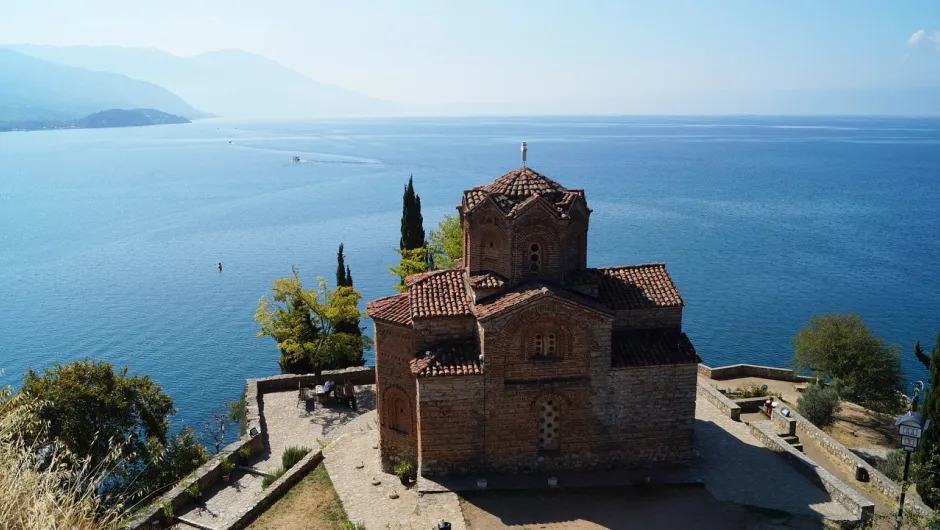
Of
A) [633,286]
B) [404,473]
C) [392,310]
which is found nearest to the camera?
[404,473]

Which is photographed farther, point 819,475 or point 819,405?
Answer: point 819,405

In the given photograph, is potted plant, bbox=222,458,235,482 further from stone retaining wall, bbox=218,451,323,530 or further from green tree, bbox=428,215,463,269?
green tree, bbox=428,215,463,269

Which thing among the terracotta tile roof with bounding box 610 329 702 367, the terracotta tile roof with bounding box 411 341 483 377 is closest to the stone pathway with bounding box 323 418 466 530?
the terracotta tile roof with bounding box 411 341 483 377

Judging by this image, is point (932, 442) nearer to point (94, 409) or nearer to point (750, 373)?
point (750, 373)

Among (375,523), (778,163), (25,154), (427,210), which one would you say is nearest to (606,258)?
(427,210)

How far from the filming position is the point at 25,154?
622 feet

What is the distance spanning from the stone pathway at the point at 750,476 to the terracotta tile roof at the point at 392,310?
10614 millimetres

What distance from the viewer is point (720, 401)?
27266 mm

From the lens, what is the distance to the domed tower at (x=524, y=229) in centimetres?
2155

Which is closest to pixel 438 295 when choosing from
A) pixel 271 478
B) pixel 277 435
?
pixel 271 478

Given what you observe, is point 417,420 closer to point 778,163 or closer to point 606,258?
point 606,258

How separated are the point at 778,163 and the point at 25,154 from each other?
7913 inches

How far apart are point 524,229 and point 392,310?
511cm

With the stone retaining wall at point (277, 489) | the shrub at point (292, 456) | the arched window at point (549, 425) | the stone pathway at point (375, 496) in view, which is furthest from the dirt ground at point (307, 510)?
the arched window at point (549, 425)
